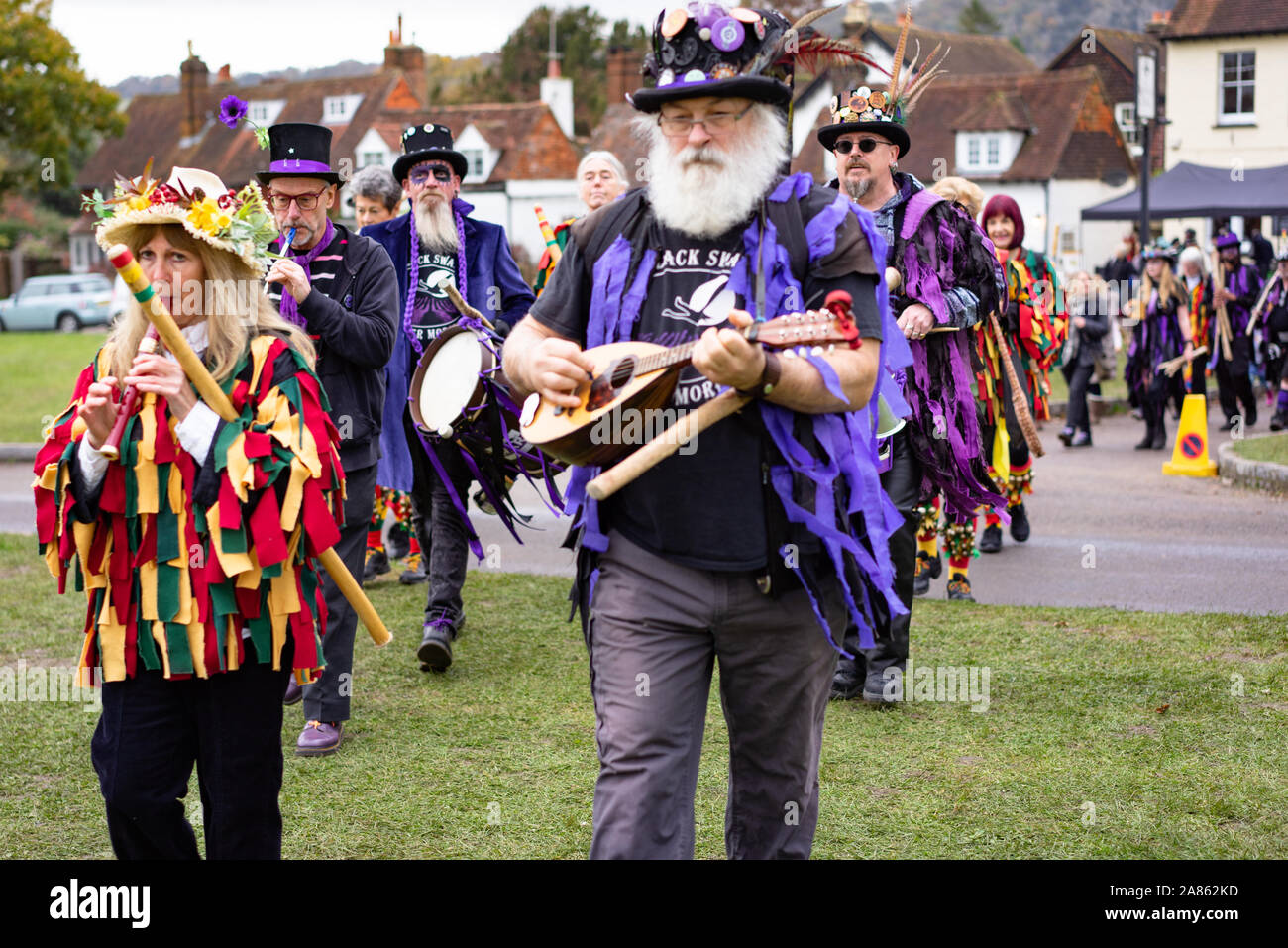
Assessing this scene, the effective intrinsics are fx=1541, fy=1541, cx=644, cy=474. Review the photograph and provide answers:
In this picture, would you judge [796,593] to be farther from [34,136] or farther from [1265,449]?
[34,136]

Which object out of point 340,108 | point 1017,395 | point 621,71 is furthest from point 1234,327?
point 340,108

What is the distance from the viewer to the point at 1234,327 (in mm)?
16938

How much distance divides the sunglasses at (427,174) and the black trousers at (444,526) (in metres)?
1.11

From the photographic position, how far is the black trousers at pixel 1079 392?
A: 1497 centimetres

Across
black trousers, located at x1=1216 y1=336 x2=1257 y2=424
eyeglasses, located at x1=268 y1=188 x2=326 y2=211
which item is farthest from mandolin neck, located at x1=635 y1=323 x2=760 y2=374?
black trousers, located at x1=1216 y1=336 x2=1257 y2=424

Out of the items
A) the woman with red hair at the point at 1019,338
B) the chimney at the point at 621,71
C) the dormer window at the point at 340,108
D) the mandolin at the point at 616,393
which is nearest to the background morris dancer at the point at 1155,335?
the woman with red hair at the point at 1019,338

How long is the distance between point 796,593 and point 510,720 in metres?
2.71

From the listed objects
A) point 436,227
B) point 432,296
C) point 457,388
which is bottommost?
point 457,388

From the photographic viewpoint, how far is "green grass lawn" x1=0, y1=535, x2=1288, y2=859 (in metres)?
4.69

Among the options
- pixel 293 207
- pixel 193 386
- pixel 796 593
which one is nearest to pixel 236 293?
pixel 193 386

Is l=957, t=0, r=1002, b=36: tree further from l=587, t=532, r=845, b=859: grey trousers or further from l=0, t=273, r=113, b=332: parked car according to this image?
l=587, t=532, r=845, b=859: grey trousers

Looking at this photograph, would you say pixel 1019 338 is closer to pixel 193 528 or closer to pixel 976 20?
pixel 193 528

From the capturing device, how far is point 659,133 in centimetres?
360

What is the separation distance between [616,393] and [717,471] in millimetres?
287
